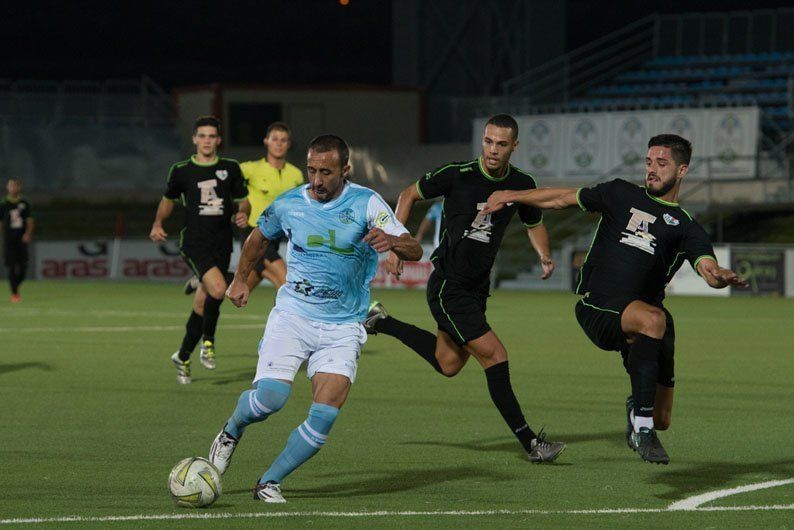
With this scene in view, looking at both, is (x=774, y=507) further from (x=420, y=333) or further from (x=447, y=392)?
(x=447, y=392)

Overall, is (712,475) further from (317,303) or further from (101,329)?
(101,329)

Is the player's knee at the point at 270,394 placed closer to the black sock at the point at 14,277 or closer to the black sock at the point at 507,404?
the black sock at the point at 507,404

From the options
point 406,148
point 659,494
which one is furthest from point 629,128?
point 659,494

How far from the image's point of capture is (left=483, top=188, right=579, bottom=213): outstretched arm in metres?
7.86

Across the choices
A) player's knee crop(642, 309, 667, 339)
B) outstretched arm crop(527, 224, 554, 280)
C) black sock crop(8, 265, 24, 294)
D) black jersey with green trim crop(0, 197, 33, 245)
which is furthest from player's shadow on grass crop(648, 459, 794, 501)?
black jersey with green trim crop(0, 197, 33, 245)

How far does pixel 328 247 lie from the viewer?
7105 millimetres

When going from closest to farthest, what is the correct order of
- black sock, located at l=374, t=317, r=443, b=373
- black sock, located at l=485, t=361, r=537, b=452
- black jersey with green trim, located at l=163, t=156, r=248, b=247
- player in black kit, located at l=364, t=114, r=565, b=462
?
black sock, located at l=485, t=361, r=537, b=452 → player in black kit, located at l=364, t=114, r=565, b=462 → black sock, located at l=374, t=317, r=443, b=373 → black jersey with green trim, located at l=163, t=156, r=248, b=247

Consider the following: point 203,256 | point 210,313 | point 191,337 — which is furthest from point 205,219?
point 191,337

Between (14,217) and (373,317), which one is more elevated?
(373,317)

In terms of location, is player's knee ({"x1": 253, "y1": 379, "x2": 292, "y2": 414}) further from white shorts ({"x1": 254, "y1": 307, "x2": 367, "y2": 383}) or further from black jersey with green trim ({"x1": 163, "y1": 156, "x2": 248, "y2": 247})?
black jersey with green trim ({"x1": 163, "y1": 156, "x2": 248, "y2": 247})

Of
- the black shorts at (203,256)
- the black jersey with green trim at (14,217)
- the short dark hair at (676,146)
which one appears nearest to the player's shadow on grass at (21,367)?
the black shorts at (203,256)

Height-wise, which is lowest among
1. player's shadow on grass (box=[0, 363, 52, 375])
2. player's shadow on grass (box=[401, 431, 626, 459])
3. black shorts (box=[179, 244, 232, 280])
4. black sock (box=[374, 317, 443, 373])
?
player's shadow on grass (box=[0, 363, 52, 375])

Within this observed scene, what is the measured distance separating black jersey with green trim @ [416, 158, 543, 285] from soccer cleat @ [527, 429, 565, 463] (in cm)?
114

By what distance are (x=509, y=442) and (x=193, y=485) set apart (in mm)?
3064
